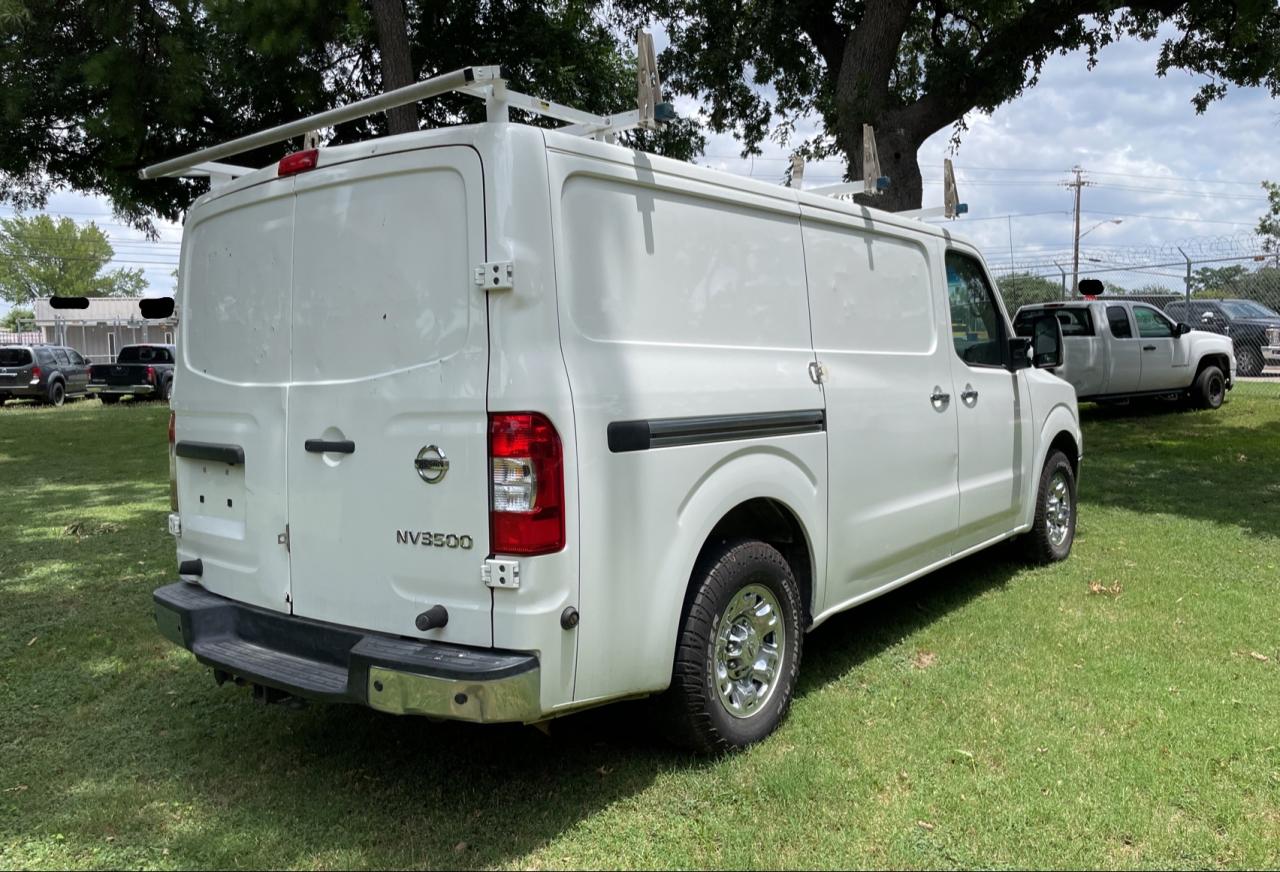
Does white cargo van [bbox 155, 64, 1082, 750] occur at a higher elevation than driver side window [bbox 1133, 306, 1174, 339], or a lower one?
lower

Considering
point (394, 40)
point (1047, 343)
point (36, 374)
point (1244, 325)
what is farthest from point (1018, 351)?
point (36, 374)

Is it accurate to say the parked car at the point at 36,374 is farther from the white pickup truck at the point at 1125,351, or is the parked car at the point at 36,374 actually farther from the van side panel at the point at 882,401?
the van side panel at the point at 882,401

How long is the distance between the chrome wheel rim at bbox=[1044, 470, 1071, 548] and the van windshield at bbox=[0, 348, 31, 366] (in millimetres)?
25309

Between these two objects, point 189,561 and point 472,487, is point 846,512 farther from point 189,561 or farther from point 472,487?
point 189,561

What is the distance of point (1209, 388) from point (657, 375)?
50.2ft

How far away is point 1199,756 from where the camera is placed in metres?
3.64

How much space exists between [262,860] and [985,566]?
16.6 feet

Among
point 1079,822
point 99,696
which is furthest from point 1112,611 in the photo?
point 99,696

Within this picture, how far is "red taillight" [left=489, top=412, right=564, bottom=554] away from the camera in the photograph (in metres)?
2.92

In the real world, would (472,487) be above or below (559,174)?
below

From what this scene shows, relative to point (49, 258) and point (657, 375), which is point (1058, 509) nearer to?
point (657, 375)

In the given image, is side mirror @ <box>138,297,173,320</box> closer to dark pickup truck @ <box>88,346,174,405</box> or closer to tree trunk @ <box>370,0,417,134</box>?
tree trunk @ <box>370,0,417,134</box>

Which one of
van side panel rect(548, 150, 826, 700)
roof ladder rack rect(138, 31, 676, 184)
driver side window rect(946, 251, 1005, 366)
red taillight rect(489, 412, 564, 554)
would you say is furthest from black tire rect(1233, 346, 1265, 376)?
red taillight rect(489, 412, 564, 554)

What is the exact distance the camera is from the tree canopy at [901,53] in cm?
1127
